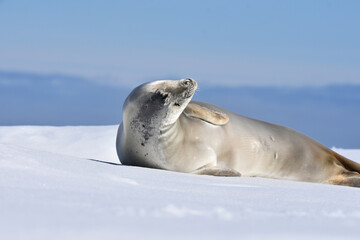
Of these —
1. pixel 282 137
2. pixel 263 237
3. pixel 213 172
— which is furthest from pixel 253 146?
pixel 263 237

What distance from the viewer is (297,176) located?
23.1 ft

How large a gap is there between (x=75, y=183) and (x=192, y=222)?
3.79 ft

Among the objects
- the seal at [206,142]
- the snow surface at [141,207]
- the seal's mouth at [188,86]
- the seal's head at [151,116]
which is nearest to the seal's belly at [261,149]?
the seal at [206,142]

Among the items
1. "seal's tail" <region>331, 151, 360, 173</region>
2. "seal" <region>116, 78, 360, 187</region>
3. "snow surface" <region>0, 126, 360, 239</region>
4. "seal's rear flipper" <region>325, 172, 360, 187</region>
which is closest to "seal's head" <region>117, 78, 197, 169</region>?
"seal" <region>116, 78, 360, 187</region>

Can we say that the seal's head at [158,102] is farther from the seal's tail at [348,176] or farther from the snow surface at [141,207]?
the seal's tail at [348,176]

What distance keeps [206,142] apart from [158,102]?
2.55ft

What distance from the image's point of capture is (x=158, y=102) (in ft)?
18.7

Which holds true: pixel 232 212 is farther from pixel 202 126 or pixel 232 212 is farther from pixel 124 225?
pixel 202 126

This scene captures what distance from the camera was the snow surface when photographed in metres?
2.29

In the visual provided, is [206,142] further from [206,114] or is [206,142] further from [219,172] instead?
[219,172]

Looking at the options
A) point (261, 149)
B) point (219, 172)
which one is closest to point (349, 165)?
point (261, 149)

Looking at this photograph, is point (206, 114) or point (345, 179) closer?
point (206, 114)

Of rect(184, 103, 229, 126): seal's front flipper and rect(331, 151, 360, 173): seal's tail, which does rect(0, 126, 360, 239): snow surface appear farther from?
rect(331, 151, 360, 173): seal's tail

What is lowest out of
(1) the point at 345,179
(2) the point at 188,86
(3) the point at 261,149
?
(1) the point at 345,179
